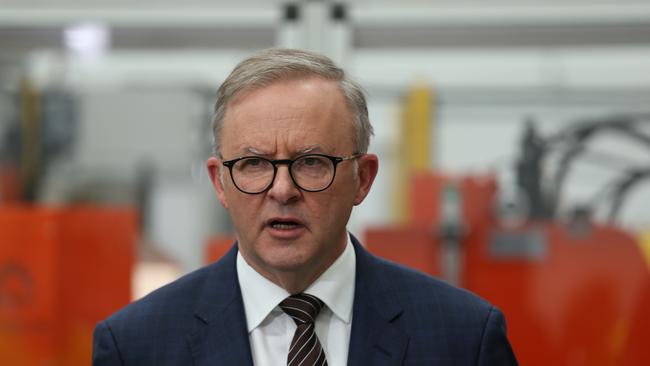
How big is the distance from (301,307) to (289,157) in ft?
0.75

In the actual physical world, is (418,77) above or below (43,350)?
above

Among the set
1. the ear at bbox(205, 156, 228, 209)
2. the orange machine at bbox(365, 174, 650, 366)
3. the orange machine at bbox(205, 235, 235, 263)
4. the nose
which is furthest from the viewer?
the orange machine at bbox(205, 235, 235, 263)

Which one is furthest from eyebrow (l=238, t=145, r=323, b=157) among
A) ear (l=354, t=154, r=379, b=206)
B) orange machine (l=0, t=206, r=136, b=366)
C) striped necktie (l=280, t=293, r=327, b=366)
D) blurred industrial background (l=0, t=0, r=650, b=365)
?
orange machine (l=0, t=206, r=136, b=366)

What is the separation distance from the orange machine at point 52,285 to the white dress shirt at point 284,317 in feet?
3.78

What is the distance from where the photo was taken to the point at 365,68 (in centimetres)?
230

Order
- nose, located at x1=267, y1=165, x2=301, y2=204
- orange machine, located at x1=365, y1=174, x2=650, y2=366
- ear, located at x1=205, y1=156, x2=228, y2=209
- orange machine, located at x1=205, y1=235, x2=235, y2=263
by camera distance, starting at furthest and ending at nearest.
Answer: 1. orange machine, located at x1=205, y1=235, x2=235, y2=263
2. orange machine, located at x1=365, y1=174, x2=650, y2=366
3. ear, located at x1=205, y1=156, x2=228, y2=209
4. nose, located at x1=267, y1=165, x2=301, y2=204

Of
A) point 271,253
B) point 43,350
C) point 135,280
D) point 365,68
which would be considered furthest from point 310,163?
point 43,350

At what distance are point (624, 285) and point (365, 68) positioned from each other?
0.87 m

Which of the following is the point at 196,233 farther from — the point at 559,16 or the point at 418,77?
the point at 559,16

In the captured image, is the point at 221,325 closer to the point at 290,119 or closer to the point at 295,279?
the point at 295,279

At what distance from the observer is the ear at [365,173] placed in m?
1.28

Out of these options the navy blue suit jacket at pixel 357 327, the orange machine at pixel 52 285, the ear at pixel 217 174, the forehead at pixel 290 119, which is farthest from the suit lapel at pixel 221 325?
the orange machine at pixel 52 285

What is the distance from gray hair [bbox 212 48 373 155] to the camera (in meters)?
1.22

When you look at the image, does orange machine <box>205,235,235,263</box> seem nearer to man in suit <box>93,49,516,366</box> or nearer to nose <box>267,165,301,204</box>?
man in suit <box>93,49,516,366</box>
